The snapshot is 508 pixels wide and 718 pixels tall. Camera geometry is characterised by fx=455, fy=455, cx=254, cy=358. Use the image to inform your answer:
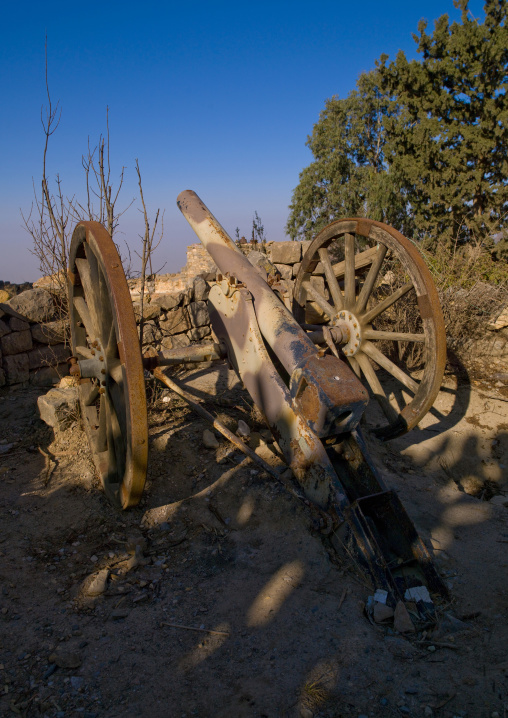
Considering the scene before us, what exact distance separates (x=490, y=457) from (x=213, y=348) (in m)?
3.12

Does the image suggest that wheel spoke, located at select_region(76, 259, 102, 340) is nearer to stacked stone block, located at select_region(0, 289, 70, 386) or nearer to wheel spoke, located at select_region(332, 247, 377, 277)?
stacked stone block, located at select_region(0, 289, 70, 386)

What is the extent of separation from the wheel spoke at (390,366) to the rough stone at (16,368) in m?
3.62

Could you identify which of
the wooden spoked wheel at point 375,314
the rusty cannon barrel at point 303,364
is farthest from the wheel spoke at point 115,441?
the wooden spoked wheel at point 375,314

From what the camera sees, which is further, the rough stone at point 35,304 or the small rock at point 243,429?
the rough stone at point 35,304

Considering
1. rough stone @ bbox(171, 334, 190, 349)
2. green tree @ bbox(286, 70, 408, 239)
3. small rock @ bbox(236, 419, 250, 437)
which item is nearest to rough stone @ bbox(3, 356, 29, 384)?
rough stone @ bbox(171, 334, 190, 349)

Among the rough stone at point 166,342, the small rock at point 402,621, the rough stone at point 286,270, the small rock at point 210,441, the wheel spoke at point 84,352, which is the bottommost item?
the small rock at point 402,621

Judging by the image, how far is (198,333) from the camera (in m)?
6.22

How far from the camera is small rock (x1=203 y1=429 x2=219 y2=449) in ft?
11.7

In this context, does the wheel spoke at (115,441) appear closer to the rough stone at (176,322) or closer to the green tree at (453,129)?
the rough stone at (176,322)

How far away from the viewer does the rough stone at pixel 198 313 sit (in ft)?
20.1

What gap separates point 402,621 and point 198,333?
4681mm

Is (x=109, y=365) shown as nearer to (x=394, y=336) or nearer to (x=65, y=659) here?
(x=65, y=659)

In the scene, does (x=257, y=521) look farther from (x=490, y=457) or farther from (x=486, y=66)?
(x=486, y=66)

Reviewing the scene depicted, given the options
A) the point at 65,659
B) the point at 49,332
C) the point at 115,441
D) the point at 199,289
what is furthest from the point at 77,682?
the point at 199,289
